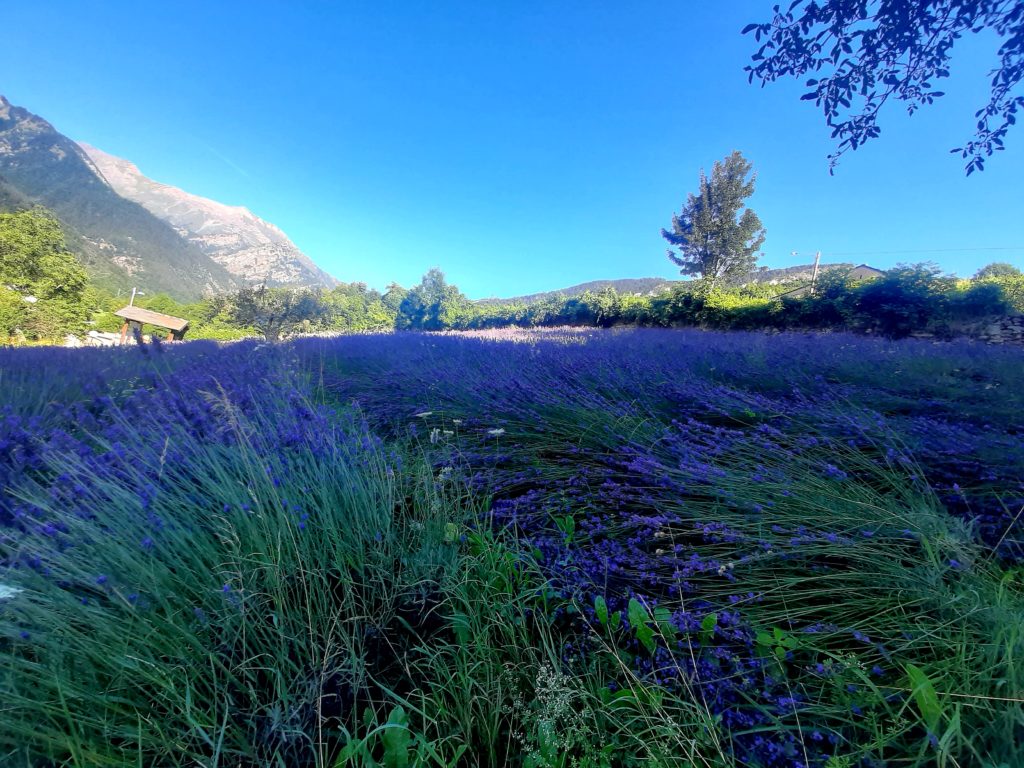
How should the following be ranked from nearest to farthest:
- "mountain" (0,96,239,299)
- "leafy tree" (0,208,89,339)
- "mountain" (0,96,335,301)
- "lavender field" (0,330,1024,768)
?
"lavender field" (0,330,1024,768) < "leafy tree" (0,208,89,339) < "mountain" (0,96,335,301) < "mountain" (0,96,239,299)

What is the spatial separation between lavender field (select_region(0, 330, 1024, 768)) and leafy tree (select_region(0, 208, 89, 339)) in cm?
2090

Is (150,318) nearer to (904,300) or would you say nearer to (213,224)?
(904,300)

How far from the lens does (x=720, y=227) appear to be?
62.8 ft

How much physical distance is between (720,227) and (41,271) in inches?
1414

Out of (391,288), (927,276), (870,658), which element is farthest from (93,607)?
(391,288)

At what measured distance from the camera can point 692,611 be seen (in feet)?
2.94

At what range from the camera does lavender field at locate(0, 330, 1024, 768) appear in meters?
0.61

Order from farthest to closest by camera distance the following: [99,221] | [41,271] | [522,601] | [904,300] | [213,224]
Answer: [213,224]
[99,221]
[41,271]
[904,300]
[522,601]

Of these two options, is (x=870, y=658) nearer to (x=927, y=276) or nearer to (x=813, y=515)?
(x=813, y=515)

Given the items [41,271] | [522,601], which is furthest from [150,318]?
[41,271]

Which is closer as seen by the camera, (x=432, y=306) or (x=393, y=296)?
(x=432, y=306)

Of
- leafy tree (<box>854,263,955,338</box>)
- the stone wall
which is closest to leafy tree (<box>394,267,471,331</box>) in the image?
leafy tree (<box>854,263,955,338</box>)

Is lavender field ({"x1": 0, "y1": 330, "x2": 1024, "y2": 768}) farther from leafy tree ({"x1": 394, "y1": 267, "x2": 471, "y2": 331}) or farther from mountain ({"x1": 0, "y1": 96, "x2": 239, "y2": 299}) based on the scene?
mountain ({"x1": 0, "y1": 96, "x2": 239, "y2": 299})

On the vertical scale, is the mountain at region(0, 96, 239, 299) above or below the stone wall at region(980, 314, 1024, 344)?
above
